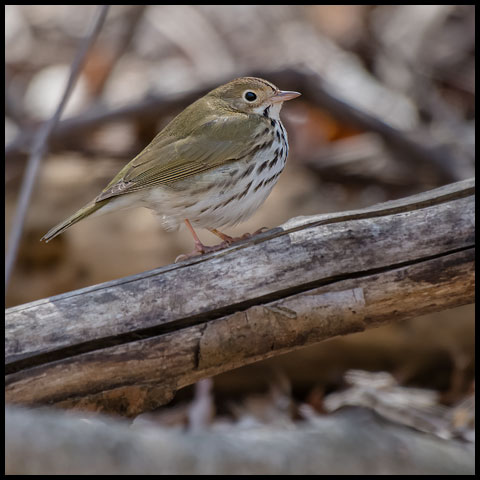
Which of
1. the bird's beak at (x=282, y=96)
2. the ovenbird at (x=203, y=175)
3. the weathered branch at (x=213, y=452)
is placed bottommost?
the weathered branch at (x=213, y=452)

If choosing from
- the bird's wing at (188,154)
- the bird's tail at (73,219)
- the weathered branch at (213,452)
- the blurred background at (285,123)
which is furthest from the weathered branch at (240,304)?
the weathered branch at (213,452)

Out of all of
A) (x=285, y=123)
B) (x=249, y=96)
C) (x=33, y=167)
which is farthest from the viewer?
(x=285, y=123)

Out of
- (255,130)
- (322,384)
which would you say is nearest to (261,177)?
(255,130)

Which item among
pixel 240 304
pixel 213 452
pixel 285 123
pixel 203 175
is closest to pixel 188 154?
pixel 203 175

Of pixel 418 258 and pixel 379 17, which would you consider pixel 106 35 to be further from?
pixel 418 258

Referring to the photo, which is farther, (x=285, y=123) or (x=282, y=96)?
(x=285, y=123)

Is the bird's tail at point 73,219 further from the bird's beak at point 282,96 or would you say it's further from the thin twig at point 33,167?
the bird's beak at point 282,96

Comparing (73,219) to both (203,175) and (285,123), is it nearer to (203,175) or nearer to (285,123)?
(203,175)
